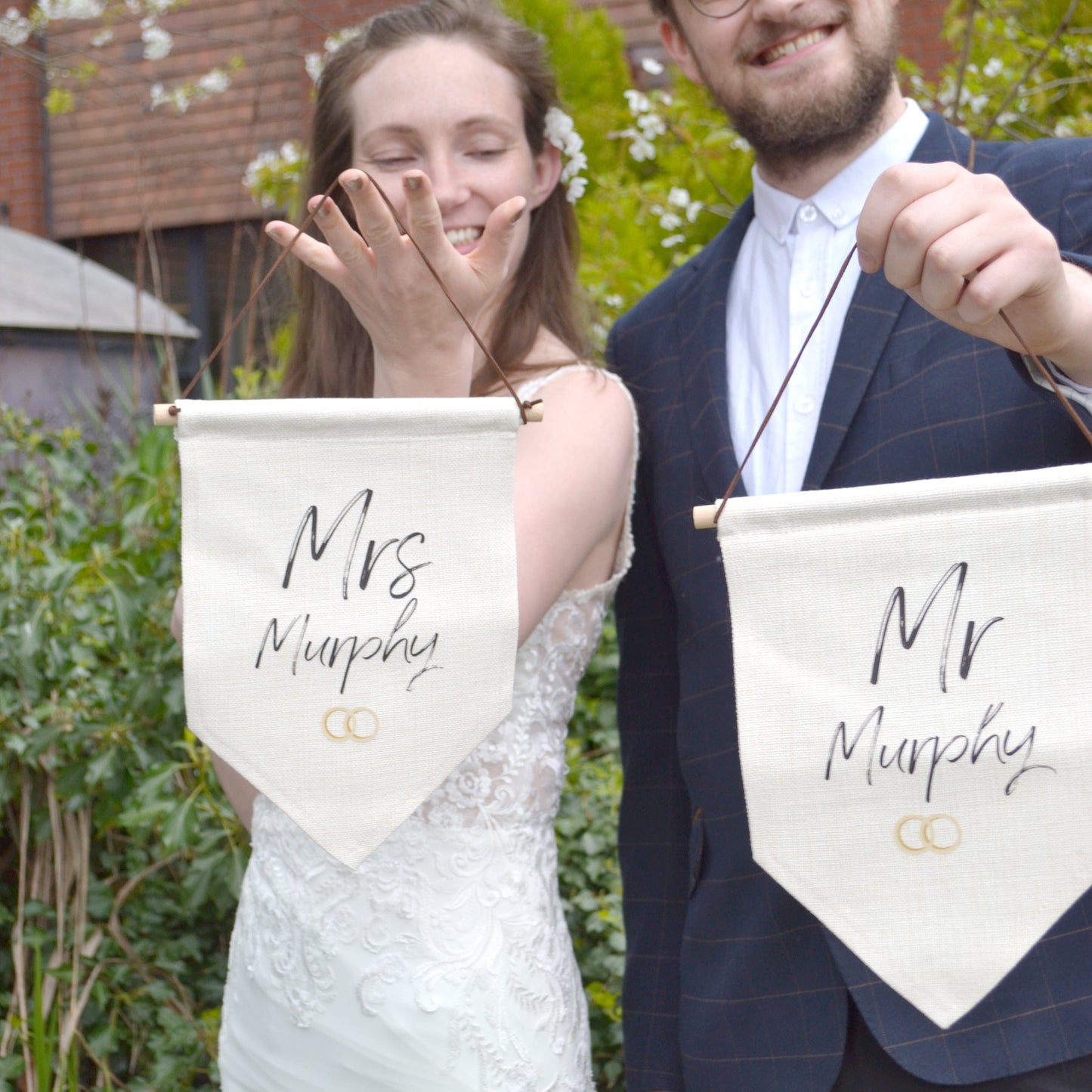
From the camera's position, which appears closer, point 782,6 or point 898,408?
point 898,408

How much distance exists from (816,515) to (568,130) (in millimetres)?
953

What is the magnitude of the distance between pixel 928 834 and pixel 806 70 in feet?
3.23

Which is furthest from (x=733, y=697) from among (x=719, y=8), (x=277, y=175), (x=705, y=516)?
(x=277, y=175)

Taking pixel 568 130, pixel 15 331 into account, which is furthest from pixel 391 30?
pixel 15 331

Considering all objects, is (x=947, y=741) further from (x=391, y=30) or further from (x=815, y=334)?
(x=391, y=30)

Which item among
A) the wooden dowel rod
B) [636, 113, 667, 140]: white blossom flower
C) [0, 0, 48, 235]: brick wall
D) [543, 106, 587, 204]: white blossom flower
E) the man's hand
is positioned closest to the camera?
the man's hand

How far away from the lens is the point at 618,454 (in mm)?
→ 1584

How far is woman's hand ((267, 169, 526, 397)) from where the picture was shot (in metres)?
1.17

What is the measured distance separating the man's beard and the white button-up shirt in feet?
0.13

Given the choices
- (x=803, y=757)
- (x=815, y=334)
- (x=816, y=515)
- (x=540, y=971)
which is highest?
(x=815, y=334)

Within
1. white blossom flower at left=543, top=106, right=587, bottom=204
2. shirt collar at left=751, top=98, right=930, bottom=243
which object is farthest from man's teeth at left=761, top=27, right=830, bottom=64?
white blossom flower at left=543, top=106, right=587, bottom=204

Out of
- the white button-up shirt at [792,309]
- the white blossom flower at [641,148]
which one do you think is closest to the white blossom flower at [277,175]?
the white blossom flower at [641,148]

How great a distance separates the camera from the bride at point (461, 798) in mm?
1481

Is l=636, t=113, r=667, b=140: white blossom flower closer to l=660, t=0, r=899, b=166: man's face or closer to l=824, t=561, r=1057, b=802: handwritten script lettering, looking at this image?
l=660, t=0, r=899, b=166: man's face
